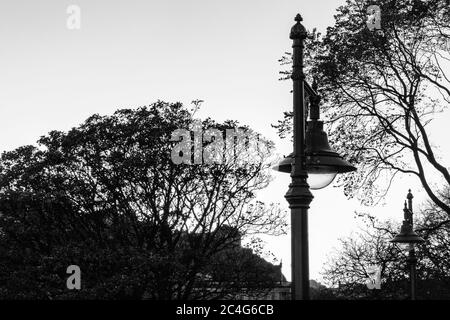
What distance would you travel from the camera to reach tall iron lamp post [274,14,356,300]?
791 cm

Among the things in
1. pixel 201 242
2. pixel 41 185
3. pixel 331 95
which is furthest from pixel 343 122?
pixel 41 185

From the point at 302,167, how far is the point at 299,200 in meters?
0.40

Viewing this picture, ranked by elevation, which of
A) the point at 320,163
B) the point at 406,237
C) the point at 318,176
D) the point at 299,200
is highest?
the point at 406,237

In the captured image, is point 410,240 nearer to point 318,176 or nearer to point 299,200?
point 318,176

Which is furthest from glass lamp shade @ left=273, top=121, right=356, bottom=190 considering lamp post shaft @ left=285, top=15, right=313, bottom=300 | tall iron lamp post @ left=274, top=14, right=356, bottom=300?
lamp post shaft @ left=285, top=15, right=313, bottom=300

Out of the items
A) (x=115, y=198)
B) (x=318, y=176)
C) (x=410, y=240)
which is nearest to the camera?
(x=318, y=176)

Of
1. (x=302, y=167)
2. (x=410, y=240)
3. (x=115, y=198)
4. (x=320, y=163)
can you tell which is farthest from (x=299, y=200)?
(x=115, y=198)

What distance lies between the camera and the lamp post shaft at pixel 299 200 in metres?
7.87

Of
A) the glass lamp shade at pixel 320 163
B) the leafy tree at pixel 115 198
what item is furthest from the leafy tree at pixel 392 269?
the glass lamp shade at pixel 320 163

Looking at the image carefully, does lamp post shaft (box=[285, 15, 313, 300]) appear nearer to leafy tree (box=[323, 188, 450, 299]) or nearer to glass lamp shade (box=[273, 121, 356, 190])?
glass lamp shade (box=[273, 121, 356, 190])

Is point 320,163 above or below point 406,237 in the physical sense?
below

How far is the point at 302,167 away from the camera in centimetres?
823

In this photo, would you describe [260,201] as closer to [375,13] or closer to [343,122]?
[343,122]

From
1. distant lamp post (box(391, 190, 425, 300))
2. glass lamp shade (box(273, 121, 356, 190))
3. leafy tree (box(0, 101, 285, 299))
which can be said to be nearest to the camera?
glass lamp shade (box(273, 121, 356, 190))
